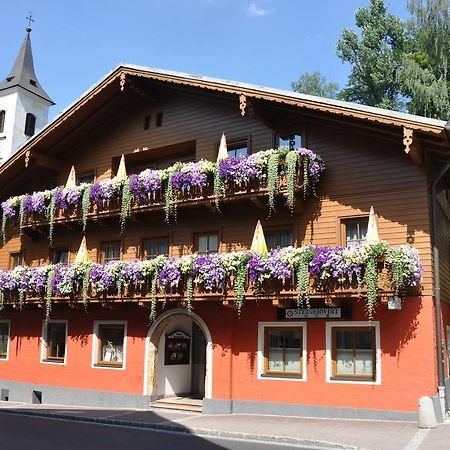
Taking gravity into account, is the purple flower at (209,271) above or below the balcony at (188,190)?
below

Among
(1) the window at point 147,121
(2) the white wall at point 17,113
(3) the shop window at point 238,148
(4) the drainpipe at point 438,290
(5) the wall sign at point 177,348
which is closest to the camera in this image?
(4) the drainpipe at point 438,290

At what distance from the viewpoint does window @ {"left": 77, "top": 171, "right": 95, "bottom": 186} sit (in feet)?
74.5

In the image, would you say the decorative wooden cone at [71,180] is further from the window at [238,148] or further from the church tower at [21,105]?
the church tower at [21,105]

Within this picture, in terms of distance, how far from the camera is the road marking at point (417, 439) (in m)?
11.9

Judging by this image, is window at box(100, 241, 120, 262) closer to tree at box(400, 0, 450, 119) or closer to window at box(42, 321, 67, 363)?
window at box(42, 321, 67, 363)

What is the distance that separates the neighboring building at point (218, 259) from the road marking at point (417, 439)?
1.34 metres

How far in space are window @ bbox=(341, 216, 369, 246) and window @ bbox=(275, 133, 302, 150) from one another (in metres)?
2.93

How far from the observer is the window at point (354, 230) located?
54.6ft

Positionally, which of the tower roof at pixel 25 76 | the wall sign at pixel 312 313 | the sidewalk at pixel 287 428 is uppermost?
the tower roof at pixel 25 76

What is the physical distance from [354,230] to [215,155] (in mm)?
5352

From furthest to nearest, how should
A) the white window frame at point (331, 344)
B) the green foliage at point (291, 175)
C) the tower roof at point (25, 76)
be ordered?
the tower roof at point (25, 76)
the green foliage at point (291, 175)
the white window frame at point (331, 344)

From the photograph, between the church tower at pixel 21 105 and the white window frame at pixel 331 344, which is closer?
the white window frame at pixel 331 344

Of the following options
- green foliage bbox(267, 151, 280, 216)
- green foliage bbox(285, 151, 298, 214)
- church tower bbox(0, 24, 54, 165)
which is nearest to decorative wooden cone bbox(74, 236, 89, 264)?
green foliage bbox(267, 151, 280, 216)

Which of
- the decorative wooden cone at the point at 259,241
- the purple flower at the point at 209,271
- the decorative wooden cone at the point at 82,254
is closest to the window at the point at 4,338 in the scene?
the decorative wooden cone at the point at 82,254
